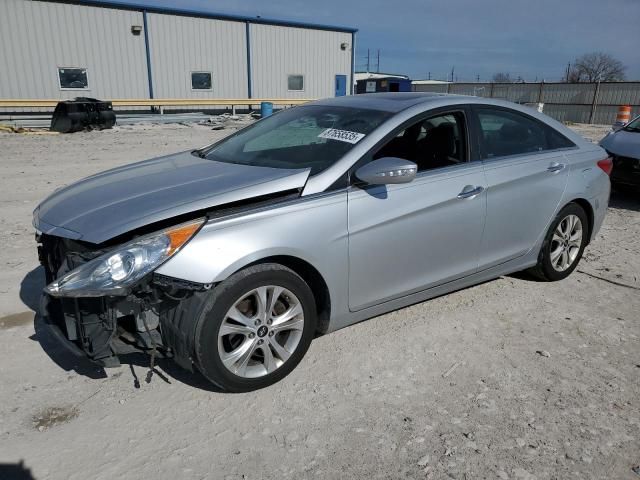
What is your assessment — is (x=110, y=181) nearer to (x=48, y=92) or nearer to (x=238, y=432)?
(x=238, y=432)

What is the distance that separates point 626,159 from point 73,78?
2100 cm

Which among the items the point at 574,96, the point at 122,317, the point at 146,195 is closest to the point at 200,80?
the point at 574,96

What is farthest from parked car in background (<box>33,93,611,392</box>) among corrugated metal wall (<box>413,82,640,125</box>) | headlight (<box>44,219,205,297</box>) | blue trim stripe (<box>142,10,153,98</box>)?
corrugated metal wall (<box>413,82,640,125</box>)

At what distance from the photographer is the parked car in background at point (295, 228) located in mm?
2699

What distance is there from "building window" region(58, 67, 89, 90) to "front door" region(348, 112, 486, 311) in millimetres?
21601

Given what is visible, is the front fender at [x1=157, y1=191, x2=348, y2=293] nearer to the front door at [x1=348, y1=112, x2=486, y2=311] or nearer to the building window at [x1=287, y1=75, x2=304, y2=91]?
the front door at [x1=348, y1=112, x2=486, y2=311]

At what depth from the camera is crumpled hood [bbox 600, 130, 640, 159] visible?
7.46 m

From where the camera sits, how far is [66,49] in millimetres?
21031

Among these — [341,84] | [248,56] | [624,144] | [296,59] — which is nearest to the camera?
[624,144]

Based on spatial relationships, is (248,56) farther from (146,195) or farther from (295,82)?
(146,195)

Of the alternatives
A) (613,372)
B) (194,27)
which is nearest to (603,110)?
(194,27)

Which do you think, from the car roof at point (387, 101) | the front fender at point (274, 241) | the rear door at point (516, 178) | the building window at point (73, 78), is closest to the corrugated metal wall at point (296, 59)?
the building window at point (73, 78)

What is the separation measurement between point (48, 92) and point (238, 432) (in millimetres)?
22429

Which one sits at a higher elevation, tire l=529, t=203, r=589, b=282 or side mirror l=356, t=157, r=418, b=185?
side mirror l=356, t=157, r=418, b=185
